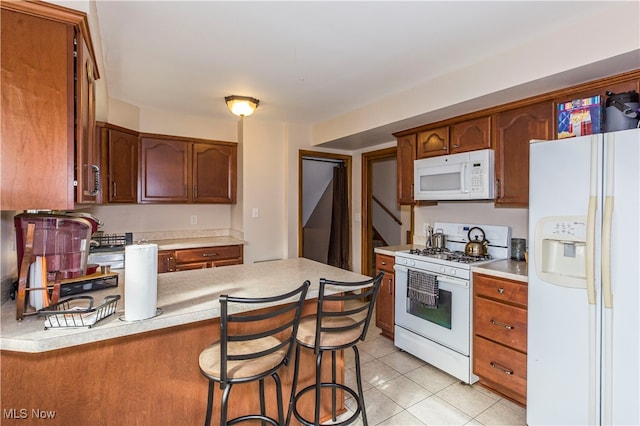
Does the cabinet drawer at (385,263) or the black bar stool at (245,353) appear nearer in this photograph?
the black bar stool at (245,353)

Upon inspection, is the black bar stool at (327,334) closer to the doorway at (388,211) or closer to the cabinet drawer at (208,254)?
the cabinet drawer at (208,254)

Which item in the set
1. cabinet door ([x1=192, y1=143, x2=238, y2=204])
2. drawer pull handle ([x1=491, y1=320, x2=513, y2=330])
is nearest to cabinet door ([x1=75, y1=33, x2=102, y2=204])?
cabinet door ([x1=192, y1=143, x2=238, y2=204])

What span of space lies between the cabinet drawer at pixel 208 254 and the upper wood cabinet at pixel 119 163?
794 mm

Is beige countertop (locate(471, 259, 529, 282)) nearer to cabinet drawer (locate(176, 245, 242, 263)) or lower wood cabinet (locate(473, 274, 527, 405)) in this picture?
lower wood cabinet (locate(473, 274, 527, 405))

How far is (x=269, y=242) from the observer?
4215mm

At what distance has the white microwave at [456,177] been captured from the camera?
267 cm

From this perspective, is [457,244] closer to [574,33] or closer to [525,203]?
[525,203]

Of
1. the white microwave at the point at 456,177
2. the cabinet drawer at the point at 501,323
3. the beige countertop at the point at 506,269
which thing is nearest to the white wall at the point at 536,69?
the white microwave at the point at 456,177

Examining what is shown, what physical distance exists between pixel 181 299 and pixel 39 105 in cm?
96

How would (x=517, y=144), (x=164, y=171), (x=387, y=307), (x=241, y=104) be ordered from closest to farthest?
(x=517, y=144) < (x=241, y=104) < (x=387, y=307) < (x=164, y=171)

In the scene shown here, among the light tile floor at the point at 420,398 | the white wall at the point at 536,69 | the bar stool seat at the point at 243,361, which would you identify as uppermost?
the white wall at the point at 536,69

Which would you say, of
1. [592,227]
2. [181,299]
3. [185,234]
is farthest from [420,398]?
[185,234]

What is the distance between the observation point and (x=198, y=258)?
3664mm

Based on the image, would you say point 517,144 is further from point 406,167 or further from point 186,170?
point 186,170
